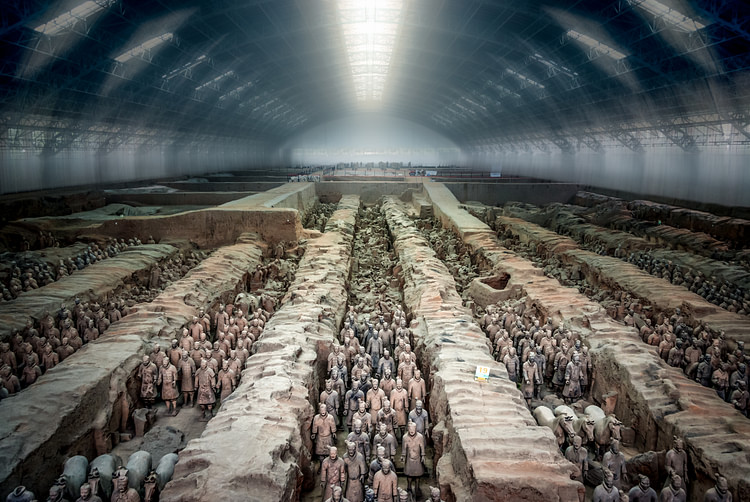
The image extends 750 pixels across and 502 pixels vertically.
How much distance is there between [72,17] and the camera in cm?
1166

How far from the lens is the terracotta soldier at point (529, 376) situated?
5566 mm

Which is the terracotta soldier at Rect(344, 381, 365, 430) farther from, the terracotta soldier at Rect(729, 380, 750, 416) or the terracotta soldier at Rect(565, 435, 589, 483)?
the terracotta soldier at Rect(729, 380, 750, 416)

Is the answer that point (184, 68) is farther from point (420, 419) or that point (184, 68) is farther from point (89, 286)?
point (420, 419)

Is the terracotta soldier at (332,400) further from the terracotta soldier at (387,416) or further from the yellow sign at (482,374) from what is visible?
the yellow sign at (482,374)

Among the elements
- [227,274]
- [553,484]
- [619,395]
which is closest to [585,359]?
[619,395]

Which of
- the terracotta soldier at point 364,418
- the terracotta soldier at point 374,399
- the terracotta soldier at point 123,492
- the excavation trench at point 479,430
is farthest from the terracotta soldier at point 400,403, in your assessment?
the terracotta soldier at point 123,492

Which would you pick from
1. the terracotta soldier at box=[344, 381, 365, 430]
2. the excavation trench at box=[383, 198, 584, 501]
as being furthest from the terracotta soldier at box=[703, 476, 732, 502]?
the terracotta soldier at box=[344, 381, 365, 430]

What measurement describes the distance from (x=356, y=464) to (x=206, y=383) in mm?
2210

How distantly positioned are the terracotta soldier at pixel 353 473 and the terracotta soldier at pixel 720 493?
95.5 inches

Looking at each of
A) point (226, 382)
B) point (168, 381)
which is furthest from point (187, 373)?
point (226, 382)

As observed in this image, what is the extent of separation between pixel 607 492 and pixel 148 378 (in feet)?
14.5

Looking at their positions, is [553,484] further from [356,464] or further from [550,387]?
[550,387]

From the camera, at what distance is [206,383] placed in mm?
5273

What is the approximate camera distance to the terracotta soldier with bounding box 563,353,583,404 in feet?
18.1
